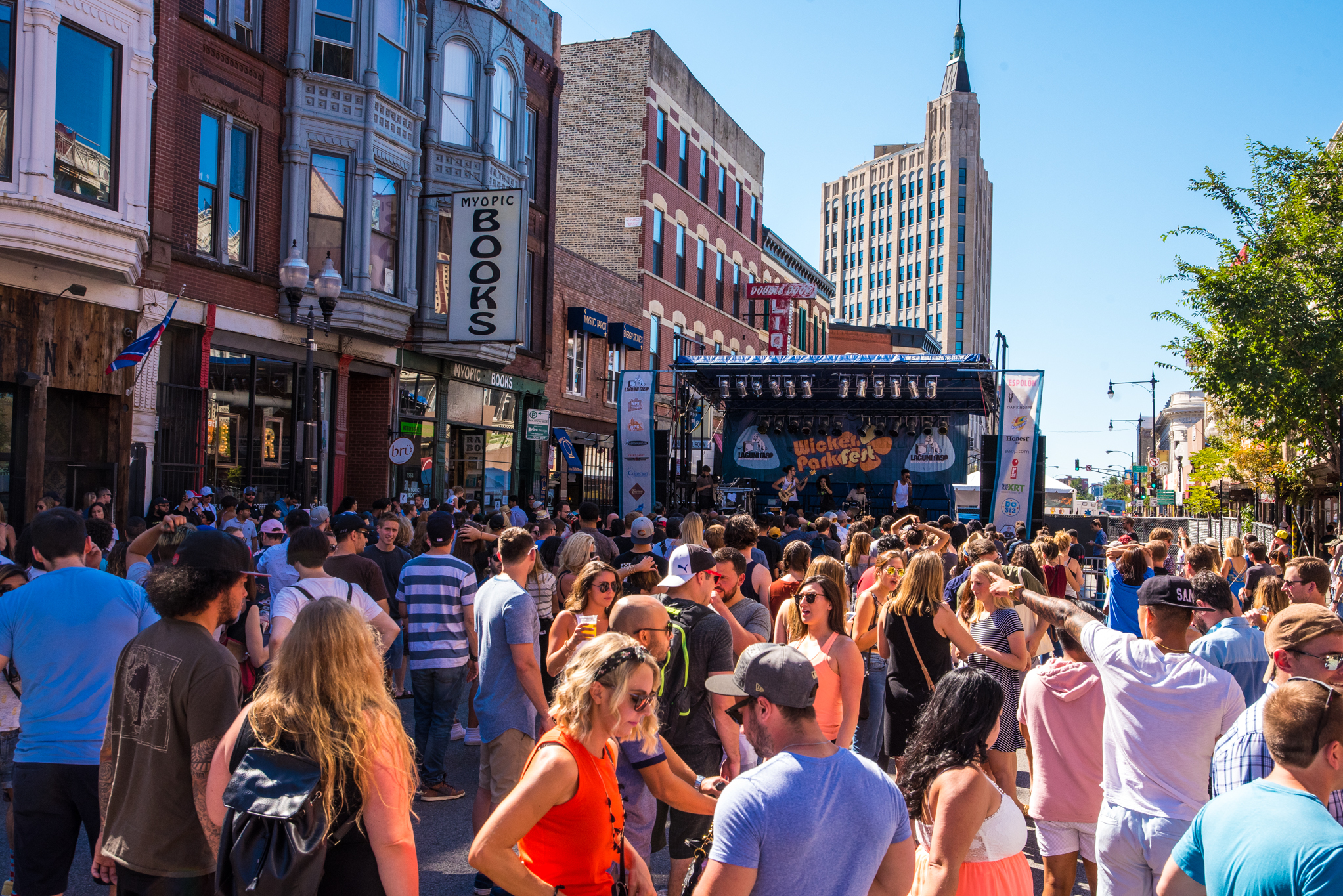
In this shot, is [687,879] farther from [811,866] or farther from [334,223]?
[334,223]

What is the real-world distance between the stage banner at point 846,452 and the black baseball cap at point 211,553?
87.2ft

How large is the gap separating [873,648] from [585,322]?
2169cm

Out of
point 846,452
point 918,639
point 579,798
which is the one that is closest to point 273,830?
point 579,798

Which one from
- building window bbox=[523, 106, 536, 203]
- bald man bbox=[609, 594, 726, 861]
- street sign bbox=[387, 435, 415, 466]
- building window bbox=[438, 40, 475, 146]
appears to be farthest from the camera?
building window bbox=[523, 106, 536, 203]

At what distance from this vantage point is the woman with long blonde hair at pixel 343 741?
2.74 meters

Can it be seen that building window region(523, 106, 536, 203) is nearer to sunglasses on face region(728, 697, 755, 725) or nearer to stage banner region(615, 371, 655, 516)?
stage banner region(615, 371, 655, 516)

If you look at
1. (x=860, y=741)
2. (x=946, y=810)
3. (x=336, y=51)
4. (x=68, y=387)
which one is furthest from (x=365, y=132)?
(x=946, y=810)

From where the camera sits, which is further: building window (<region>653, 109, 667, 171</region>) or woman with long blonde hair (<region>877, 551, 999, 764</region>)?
building window (<region>653, 109, 667, 171</region>)

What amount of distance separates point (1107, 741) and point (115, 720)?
3.80 meters

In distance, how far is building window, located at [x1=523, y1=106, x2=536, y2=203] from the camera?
24.2 metres

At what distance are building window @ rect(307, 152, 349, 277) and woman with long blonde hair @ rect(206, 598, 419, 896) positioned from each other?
1650cm

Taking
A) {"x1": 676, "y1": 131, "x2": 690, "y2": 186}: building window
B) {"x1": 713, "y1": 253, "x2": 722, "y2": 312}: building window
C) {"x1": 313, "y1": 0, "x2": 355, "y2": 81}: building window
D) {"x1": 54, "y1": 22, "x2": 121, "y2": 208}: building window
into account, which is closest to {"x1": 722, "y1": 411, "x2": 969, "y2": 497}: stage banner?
{"x1": 676, "y1": 131, "x2": 690, "y2": 186}: building window

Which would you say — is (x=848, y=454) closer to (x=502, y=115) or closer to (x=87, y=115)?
(x=502, y=115)

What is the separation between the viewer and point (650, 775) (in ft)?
12.4
